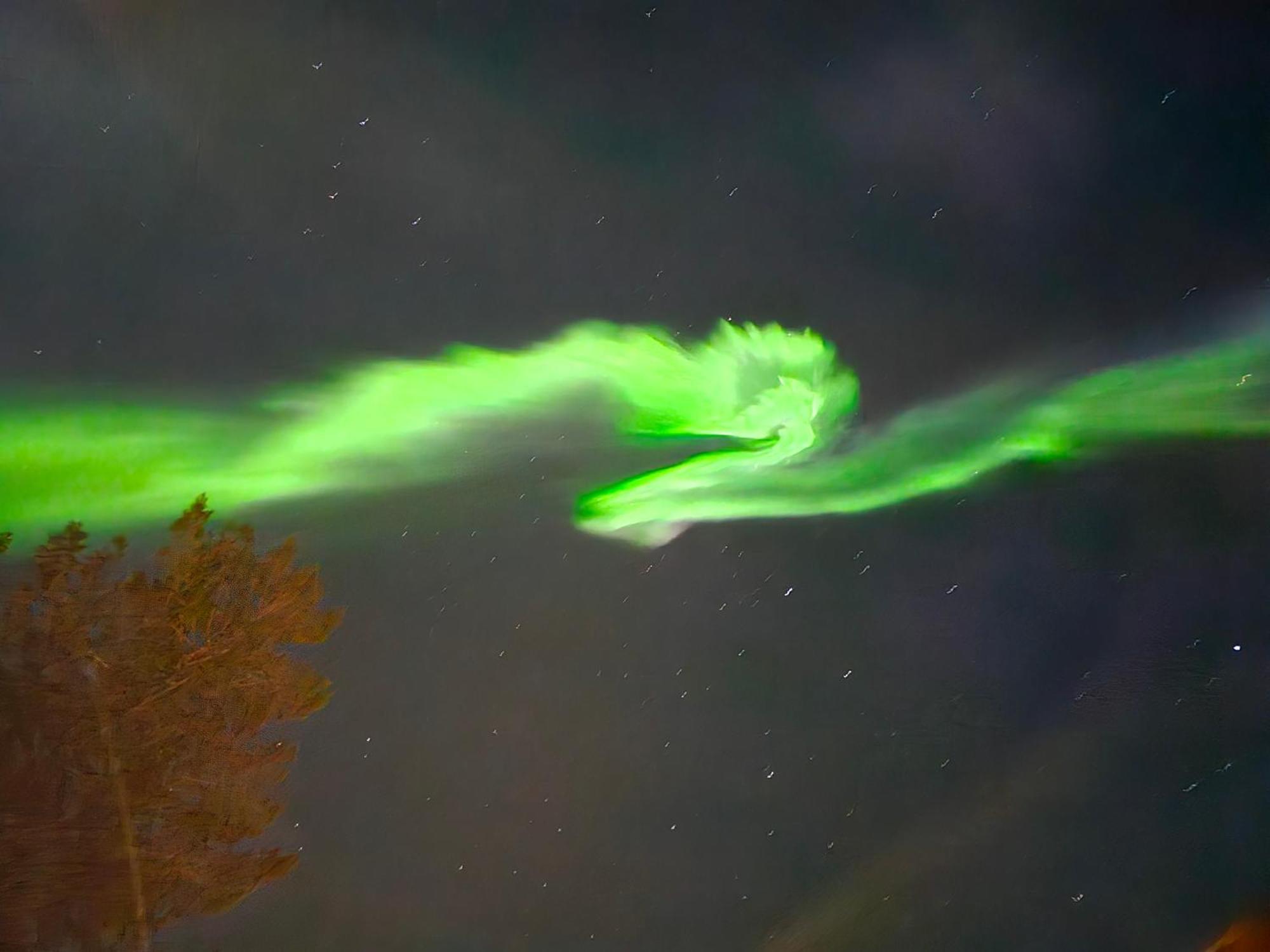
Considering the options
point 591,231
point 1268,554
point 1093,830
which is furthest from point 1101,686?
point 591,231

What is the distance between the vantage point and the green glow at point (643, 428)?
189 cm

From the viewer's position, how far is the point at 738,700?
209cm

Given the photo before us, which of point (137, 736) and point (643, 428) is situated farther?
point (643, 428)

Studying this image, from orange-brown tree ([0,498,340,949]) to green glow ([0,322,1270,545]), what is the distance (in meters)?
0.12

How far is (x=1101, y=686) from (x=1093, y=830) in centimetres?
29

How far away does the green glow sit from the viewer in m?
1.89

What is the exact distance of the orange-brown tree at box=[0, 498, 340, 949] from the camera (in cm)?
182

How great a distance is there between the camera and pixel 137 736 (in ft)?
6.06

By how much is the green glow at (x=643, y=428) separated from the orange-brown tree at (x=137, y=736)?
12 cm

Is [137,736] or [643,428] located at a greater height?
[643,428]

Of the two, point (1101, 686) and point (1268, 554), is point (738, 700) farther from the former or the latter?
point (1268, 554)

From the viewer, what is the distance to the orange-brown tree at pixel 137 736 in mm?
1817

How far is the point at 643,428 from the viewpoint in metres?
2.09

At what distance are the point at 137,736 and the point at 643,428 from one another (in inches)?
42.7
